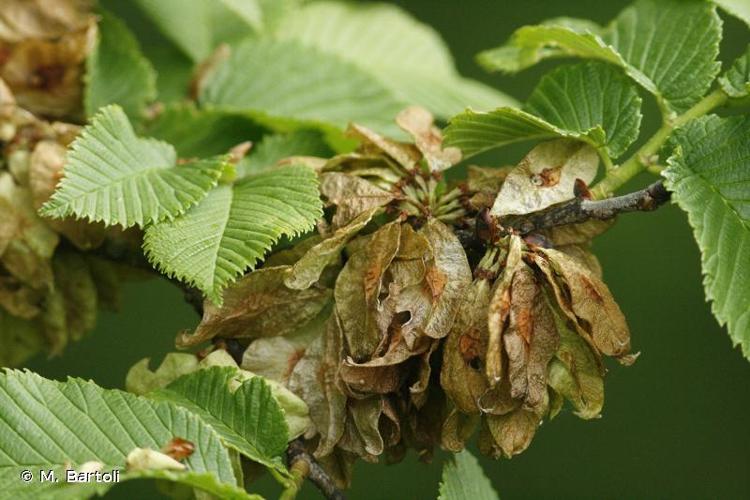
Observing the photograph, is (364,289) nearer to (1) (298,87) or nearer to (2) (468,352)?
(2) (468,352)

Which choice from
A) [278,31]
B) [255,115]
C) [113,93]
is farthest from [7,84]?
[278,31]

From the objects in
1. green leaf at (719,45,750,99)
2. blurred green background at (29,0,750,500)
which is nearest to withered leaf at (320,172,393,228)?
green leaf at (719,45,750,99)

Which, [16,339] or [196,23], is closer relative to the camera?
[16,339]

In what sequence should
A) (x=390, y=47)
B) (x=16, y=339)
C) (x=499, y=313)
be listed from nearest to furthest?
1. (x=499, y=313)
2. (x=16, y=339)
3. (x=390, y=47)

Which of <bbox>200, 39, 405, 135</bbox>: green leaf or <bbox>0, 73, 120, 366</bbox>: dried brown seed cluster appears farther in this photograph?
<bbox>200, 39, 405, 135</bbox>: green leaf

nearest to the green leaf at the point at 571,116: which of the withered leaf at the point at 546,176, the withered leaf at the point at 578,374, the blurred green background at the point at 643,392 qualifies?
the withered leaf at the point at 546,176

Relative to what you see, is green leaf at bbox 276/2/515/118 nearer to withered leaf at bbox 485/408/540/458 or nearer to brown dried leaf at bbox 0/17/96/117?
brown dried leaf at bbox 0/17/96/117

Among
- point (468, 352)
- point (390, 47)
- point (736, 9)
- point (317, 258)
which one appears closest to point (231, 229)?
point (317, 258)

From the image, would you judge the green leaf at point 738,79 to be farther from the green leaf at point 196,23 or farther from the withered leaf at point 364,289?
the green leaf at point 196,23
